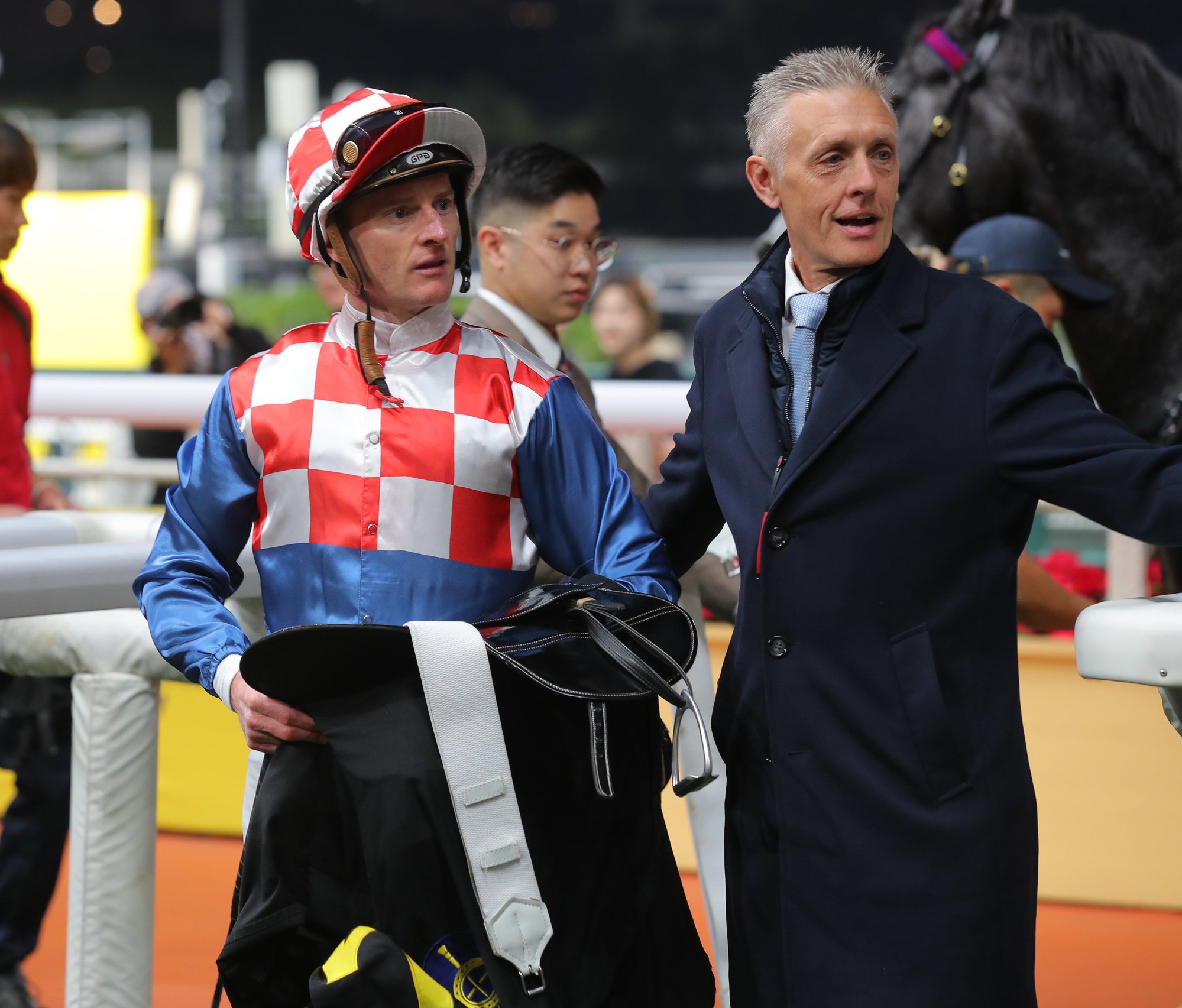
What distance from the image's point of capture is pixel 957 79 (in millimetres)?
3195

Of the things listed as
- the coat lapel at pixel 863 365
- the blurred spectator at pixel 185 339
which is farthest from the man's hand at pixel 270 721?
the blurred spectator at pixel 185 339

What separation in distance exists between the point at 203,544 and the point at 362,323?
0.32m

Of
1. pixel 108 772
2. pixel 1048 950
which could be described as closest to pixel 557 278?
pixel 108 772

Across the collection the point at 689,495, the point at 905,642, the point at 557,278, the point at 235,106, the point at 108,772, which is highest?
the point at 235,106

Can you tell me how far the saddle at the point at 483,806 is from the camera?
55.9 inches

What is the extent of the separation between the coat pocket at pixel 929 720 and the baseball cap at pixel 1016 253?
52.3 inches

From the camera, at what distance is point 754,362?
64.6 inches

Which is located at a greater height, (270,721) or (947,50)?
(947,50)

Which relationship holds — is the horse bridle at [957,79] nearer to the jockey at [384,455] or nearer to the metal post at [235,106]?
the jockey at [384,455]

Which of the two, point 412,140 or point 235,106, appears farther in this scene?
point 235,106

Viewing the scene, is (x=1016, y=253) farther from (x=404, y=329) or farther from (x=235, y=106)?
(x=235, y=106)

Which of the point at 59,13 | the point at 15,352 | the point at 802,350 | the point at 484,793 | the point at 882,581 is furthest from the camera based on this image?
the point at 59,13

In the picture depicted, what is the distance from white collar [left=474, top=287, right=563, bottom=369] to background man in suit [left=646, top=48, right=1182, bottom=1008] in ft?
2.80

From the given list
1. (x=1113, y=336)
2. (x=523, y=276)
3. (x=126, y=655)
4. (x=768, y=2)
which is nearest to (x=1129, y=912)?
(x=1113, y=336)
